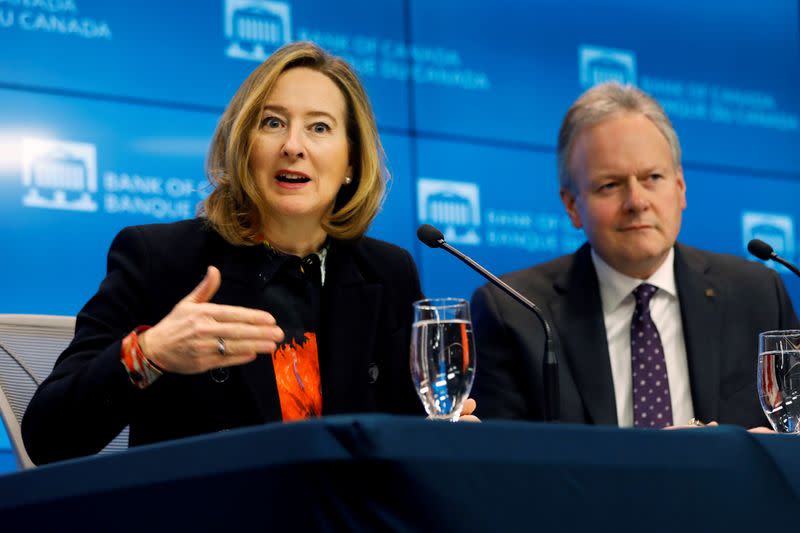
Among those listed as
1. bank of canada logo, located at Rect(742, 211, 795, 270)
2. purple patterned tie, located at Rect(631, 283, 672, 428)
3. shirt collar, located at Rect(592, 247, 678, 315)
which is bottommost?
purple patterned tie, located at Rect(631, 283, 672, 428)

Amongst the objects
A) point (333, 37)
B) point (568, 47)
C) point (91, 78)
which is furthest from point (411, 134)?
A: point (91, 78)

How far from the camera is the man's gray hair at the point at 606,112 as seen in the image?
2.87 m

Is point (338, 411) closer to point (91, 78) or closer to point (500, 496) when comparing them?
point (500, 496)

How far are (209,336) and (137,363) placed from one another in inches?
8.8

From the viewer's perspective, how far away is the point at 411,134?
14.2 ft

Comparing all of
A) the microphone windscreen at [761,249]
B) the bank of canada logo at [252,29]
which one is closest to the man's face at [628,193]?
the microphone windscreen at [761,249]

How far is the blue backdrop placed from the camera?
355 centimetres

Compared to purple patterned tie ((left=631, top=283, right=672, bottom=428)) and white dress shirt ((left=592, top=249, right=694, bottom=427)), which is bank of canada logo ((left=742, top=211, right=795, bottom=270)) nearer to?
white dress shirt ((left=592, top=249, right=694, bottom=427))

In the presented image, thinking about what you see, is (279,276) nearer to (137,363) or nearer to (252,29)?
(137,363)

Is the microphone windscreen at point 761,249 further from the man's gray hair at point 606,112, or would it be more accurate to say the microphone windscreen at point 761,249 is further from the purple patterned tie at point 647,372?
the man's gray hair at point 606,112

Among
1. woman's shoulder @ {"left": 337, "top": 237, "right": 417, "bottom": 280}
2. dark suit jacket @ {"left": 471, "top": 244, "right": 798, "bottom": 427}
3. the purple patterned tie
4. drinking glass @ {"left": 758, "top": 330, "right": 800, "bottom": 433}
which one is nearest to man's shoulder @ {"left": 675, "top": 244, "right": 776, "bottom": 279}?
dark suit jacket @ {"left": 471, "top": 244, "right": 798, "bottom": 427}

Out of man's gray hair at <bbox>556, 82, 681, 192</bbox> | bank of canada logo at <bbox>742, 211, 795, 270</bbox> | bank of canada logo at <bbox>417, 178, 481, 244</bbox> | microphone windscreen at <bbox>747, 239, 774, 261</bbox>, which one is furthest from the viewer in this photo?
bank of canada logo at <bbox>742, 211, 795, 270</bbox>

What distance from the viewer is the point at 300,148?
234 cm

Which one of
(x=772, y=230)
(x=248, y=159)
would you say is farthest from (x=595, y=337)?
(x=772, y=230)
